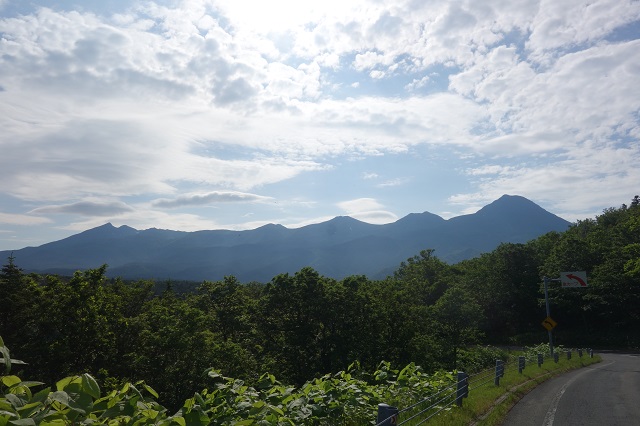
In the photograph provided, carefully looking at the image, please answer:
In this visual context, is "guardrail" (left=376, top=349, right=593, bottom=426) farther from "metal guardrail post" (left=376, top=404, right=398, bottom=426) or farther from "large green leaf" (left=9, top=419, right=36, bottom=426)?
"large green leaf" (left=9, top=419, right=36, bottom=426)

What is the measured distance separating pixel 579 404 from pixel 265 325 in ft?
80.8

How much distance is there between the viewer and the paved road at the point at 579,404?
36.6 ft

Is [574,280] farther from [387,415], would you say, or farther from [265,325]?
[387,415]

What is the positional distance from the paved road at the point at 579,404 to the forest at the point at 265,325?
15.4ft

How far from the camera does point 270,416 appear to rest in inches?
175

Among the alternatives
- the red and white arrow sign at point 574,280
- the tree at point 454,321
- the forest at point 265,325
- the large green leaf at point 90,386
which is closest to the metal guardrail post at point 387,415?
the forest at point 265,325

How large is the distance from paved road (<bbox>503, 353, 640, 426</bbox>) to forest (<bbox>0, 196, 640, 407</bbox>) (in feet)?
15.4

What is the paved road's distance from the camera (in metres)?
11.1

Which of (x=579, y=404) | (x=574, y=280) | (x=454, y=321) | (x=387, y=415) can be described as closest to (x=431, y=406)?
(x=387, y=415)

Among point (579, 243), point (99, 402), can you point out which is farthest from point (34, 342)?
point (579, 243)

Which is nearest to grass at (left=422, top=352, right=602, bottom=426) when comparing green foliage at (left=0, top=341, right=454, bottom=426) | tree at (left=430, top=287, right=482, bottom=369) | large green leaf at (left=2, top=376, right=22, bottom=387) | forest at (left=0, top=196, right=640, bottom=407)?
green foliage at (left=0, top=341, right=454, bottom=426)

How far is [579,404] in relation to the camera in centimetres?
1337

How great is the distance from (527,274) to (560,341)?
60.0ft

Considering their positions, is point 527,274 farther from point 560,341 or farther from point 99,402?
point 99,402
